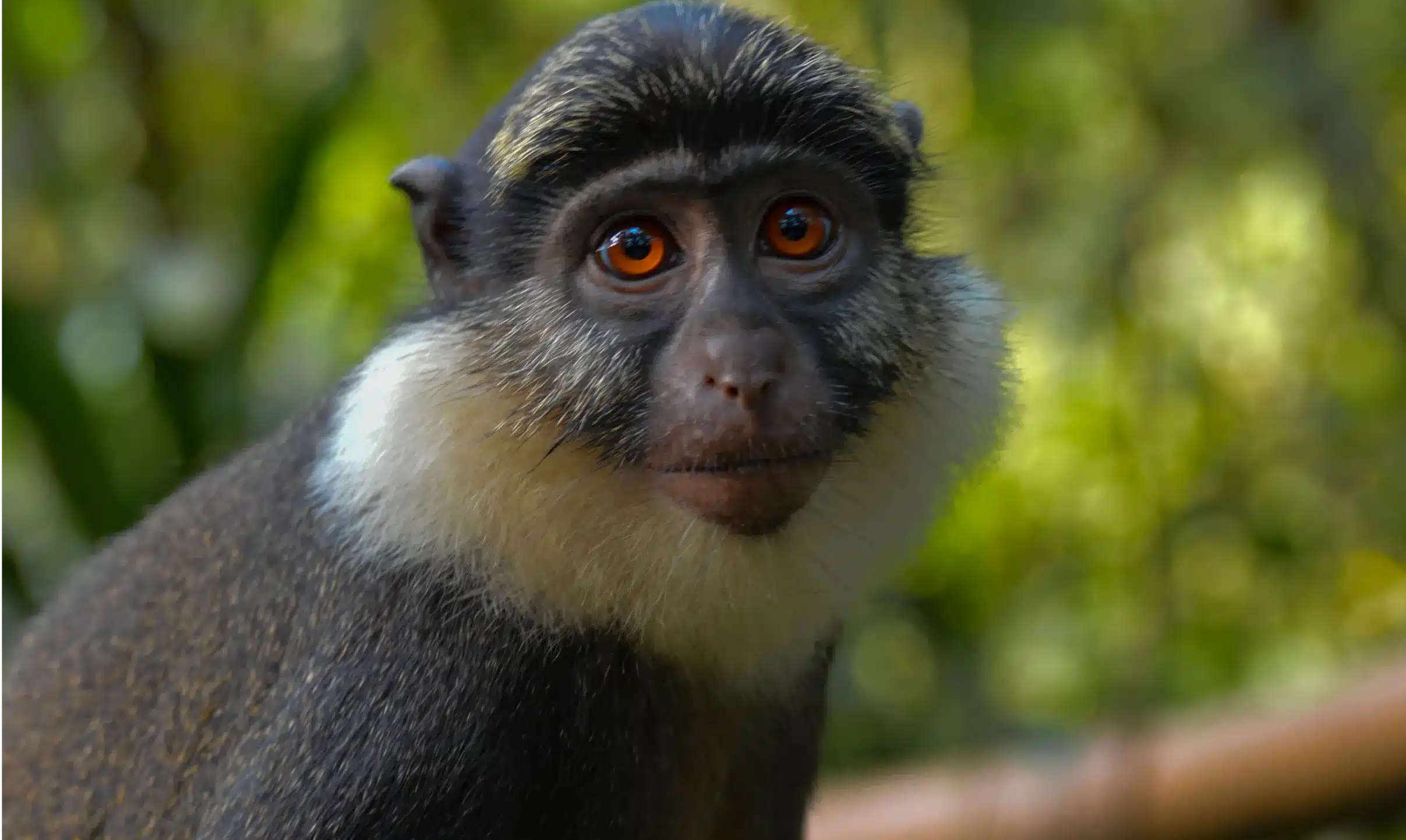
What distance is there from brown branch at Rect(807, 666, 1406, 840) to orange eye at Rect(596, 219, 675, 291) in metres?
2.35

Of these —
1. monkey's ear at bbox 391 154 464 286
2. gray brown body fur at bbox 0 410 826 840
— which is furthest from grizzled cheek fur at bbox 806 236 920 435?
monkey's ear at bbox 391 154 464 286

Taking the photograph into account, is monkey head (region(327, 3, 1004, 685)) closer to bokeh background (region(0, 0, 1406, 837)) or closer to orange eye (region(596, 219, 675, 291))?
orange eye (region(596, 219, 675, 291))

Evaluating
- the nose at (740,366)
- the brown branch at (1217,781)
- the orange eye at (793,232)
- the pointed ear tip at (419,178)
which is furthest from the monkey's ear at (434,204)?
the brown branch at (1217,781)

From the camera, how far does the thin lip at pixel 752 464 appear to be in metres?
2.47

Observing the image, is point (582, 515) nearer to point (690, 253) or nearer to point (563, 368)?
point (563, 368)

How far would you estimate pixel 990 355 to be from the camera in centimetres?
312

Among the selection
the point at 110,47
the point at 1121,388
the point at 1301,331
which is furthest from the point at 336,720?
the point at 110,47

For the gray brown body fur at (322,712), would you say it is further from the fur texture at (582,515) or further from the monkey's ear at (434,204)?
the monkey's ear at (434,204)

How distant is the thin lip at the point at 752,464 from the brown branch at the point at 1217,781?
2.22 metres

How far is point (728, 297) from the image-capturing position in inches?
98.0

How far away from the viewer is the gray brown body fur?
2.71m

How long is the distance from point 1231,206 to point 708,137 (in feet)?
10.5

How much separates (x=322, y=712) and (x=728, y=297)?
1.10 meters

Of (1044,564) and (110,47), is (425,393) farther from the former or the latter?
(110,47)
